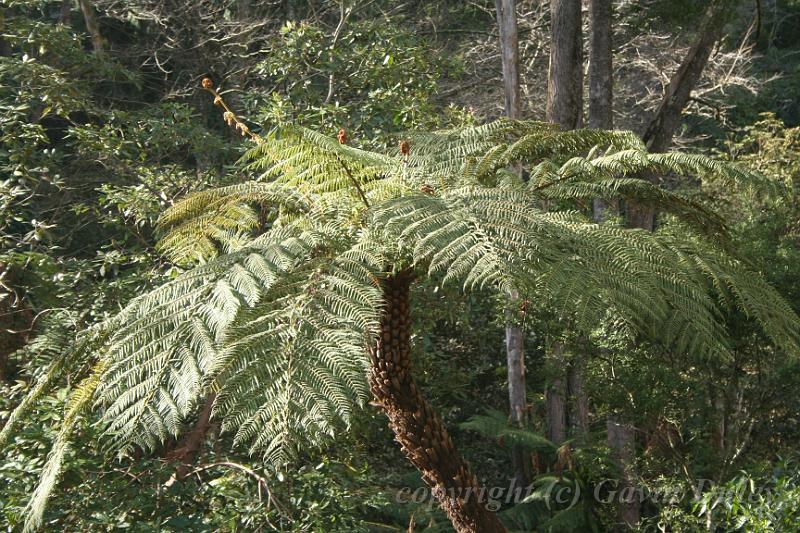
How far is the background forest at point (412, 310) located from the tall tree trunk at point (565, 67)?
0.02 m

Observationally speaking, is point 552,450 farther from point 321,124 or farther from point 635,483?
point 321,124

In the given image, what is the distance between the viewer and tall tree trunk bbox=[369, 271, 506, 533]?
3561 mm

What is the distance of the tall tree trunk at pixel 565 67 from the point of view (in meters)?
6.62

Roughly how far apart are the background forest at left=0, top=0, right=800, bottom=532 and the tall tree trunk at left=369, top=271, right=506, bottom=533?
1.51 feet

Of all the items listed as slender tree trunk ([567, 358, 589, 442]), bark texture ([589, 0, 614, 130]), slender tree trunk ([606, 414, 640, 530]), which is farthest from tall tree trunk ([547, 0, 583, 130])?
slender tree trunk ([606, 414, 640, 530])

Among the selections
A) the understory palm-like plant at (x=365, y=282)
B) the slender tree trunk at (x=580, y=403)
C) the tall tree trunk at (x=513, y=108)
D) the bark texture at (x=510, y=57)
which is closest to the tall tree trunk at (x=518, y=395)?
the tall tree trunk at (x=513, y=108)

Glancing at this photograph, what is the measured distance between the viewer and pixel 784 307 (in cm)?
346

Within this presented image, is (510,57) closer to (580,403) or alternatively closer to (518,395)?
(518,395)

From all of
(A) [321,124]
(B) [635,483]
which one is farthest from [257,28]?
(B) [635,483]

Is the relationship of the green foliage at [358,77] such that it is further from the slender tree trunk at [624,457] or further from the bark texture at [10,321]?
the slender tree trunk at [624,457]

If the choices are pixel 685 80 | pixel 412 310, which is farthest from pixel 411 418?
pixel 685 80

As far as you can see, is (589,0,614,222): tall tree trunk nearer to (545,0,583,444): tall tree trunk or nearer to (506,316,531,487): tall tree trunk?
(545,0,583,444): tall tree trunk

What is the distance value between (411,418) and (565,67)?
12.6ft

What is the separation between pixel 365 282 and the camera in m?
2.98
